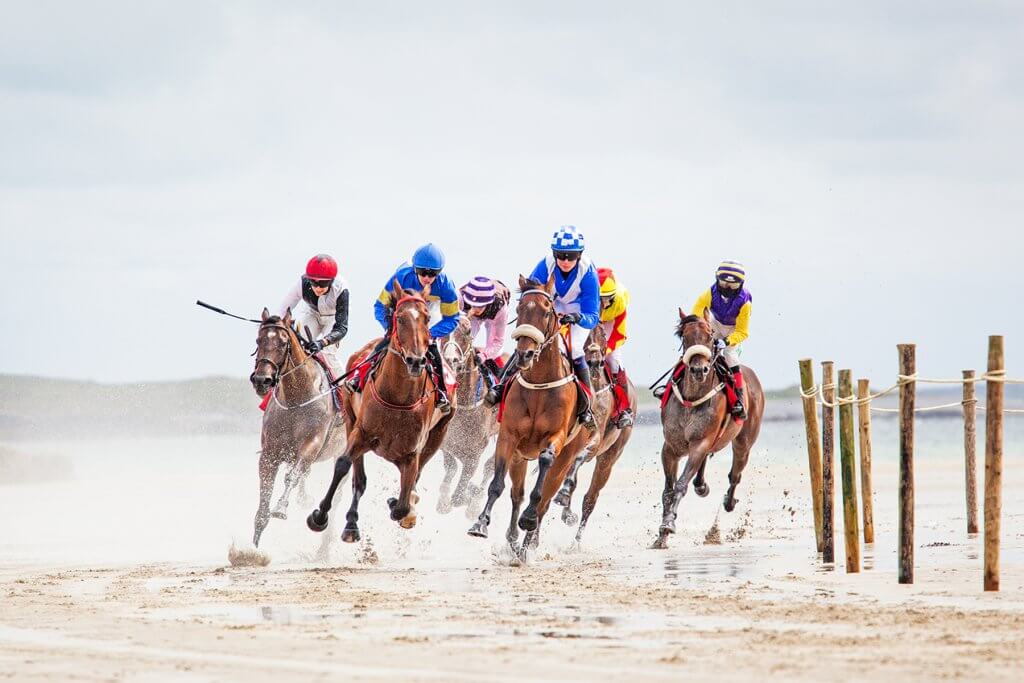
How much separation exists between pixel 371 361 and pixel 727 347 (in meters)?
4.72

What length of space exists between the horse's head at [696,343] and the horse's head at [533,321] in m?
2.57

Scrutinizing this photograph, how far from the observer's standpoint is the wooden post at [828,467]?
50.0ft

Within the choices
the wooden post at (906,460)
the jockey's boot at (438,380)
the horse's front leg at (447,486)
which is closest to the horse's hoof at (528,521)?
the jockey's boot at (438,380)

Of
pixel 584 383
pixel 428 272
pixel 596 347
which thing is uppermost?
pixel 428 272

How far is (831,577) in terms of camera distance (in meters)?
14.2

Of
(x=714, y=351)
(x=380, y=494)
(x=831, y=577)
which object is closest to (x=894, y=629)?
(x=831, y=577)

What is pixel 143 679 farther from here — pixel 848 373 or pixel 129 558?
pixel 129 558

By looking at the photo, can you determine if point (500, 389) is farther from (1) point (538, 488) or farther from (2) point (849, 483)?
(2) point (849, 483)

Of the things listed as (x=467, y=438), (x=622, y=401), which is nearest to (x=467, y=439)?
(x=467, y=438)

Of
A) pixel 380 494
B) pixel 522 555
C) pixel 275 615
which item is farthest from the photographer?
pixel 380 494

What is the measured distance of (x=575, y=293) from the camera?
1670 centimetres

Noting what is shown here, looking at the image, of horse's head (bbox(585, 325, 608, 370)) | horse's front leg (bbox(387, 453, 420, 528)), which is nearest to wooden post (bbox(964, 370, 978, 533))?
horse's head (bbox(585, 325, 608, 370))

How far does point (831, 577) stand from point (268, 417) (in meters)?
6.11

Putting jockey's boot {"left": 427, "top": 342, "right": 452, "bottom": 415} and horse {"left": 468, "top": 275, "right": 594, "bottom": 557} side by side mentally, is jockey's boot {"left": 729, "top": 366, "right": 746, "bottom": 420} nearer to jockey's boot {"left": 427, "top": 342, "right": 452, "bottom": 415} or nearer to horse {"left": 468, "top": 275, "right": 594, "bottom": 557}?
horse {"left": 468, "top": 275, "right": 594, "bottom": 557}
